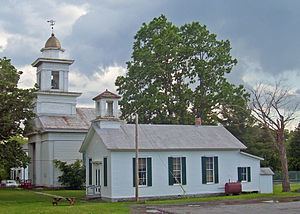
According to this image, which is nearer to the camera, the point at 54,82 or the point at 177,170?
the point at 177,170

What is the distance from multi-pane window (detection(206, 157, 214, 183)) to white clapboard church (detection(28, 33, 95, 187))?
62.7 ft

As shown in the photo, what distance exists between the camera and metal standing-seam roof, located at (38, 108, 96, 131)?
171ft

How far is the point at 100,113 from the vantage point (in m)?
35.8

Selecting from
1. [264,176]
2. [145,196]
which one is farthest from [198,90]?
[145,196]

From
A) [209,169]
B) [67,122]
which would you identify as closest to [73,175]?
[67,122]

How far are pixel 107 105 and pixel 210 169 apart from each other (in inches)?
323

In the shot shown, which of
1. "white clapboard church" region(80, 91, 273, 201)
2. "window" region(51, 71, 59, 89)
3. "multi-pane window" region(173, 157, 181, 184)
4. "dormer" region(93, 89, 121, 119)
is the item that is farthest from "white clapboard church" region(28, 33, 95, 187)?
"multi-pane window" region(173, 157, 181, 184)

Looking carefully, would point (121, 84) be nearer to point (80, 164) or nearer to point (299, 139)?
point (80, 164)

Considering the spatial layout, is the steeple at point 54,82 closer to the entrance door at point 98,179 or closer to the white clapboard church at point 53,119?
the white clapboard church at point 53,119

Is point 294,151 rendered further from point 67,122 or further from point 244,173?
point 67,122

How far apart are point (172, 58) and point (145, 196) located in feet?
72.8

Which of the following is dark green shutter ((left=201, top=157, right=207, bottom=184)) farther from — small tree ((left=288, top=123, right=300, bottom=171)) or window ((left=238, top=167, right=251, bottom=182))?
small tree ((left=288, top=123, right=300, bottom=171))

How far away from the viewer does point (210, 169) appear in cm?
3678

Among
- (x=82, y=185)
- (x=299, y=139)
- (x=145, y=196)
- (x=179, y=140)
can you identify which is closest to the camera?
(x=145, y=196)
